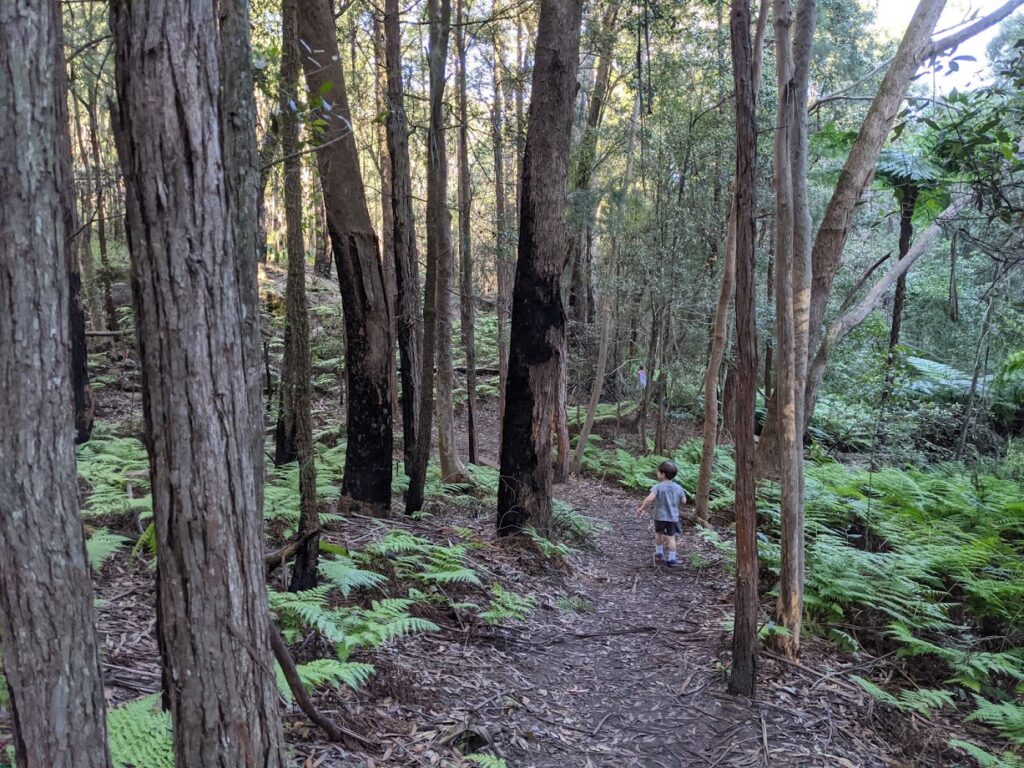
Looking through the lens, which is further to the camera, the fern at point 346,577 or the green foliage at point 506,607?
the green foliage at point 506,607

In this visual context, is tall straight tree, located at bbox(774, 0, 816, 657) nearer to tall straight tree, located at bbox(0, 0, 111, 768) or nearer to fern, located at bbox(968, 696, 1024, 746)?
fern, located at bbox(968, 696, 1024, 746)

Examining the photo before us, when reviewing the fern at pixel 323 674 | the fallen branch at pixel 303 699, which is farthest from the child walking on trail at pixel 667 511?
the fallen branch at pixel 303 699

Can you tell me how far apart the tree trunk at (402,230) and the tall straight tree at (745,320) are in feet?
11.0

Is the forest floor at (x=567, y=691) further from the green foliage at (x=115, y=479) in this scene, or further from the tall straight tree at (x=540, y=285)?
the tall straight tree at (x=540, y=285)

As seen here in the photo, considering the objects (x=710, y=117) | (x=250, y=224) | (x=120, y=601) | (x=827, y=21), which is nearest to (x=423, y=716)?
(x=120, y=601)

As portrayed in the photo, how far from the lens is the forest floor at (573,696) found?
360 centimetres

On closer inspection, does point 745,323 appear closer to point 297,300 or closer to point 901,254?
point 297,300

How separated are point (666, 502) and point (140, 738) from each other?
6325mm

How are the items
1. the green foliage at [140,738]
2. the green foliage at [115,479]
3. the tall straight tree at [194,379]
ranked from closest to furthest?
the tall straight tree at [194,379]
the green foliage at [140,738]
the green foliage at [115,479]

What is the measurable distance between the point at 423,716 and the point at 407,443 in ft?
12.4

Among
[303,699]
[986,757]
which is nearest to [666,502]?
[986,757]

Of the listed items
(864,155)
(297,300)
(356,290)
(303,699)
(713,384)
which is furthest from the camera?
(713,384)

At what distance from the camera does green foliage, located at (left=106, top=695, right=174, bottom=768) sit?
8.26 ft

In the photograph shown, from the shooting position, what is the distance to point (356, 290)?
680 centimetres
